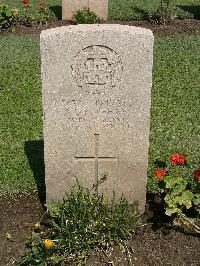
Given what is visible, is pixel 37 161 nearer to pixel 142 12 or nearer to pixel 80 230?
pixel 80 230

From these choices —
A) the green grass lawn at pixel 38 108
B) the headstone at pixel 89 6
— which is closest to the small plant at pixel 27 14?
the headstone at pixel 89 6

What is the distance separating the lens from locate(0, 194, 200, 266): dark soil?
4145mm

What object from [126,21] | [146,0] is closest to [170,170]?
[126,21]

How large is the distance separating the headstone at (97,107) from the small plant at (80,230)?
0.18 meters

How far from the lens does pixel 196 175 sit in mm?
4176

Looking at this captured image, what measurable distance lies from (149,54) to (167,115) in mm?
3222

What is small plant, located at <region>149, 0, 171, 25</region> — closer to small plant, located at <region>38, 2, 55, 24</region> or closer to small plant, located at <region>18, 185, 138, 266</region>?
small plant, located at <region>38, 2, 55, 24</region>

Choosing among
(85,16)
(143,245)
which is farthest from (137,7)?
→ (143,245)

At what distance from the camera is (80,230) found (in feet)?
13.5

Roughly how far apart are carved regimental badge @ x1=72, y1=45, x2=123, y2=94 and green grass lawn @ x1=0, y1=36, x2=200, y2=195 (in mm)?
1641

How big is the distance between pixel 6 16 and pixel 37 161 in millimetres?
6462

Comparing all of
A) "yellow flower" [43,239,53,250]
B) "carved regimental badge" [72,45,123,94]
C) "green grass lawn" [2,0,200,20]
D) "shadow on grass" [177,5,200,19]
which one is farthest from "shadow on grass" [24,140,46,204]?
"shadow on grass" [177,5,200,19]

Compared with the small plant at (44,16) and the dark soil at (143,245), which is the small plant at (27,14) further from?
the dark soil at (143,245)

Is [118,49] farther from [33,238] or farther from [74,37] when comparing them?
[33,238]
